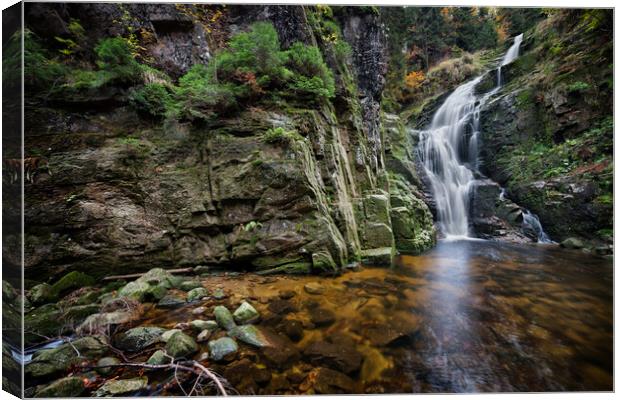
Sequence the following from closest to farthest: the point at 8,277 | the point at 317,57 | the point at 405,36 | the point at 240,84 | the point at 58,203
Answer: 1. the point at 8,277
2. the point at 58,203
3. the point at 240,84
4. the point at 317,57
5. the point at 405,36

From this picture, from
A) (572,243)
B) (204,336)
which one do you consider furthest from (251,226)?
(572,243)

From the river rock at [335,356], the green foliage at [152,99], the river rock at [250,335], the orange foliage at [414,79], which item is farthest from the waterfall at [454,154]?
the green foliage at [152,99]

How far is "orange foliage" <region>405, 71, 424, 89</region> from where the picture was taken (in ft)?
36.5

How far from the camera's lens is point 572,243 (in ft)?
19.2

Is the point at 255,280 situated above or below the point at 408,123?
below

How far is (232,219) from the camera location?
435 cm

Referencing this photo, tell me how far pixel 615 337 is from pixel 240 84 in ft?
20.2

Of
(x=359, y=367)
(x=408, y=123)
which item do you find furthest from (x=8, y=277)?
(x=408, y=123)

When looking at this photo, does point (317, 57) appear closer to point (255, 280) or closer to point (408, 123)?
point (255, 280)

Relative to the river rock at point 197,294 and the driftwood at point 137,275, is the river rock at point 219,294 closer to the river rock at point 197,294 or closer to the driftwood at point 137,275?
the river rock at point 197,294

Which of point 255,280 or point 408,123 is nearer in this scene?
point 255,280

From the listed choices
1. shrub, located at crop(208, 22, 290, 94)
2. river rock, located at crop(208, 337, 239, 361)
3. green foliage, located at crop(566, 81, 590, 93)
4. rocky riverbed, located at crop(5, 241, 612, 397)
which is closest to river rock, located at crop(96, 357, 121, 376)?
rocky riverbed, located at crop(5, 241, 612, 397)

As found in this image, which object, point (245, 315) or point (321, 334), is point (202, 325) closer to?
point (245, 315)

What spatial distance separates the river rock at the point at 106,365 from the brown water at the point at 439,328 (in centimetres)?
62
